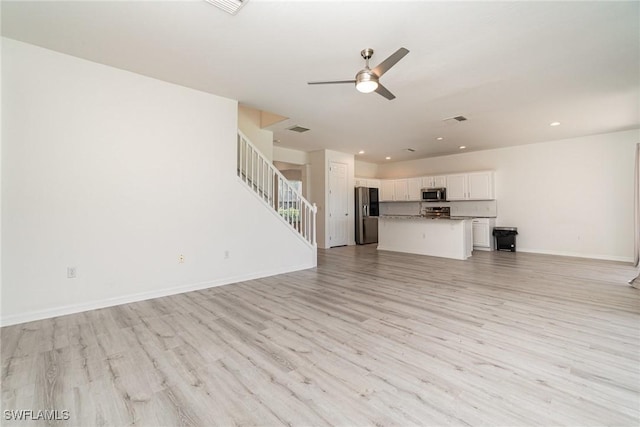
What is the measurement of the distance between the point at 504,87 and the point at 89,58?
532cm

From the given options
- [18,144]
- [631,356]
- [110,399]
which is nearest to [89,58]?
[18,144]

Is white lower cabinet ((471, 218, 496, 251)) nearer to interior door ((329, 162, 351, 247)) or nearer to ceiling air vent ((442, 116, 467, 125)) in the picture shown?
ceiling air vent ((442, 116, 467, 125))

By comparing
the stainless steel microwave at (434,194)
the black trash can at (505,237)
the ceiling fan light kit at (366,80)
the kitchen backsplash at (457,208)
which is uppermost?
the ceiling fan light kit at (366,80)

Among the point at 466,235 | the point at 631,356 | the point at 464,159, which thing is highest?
the point at 464,159

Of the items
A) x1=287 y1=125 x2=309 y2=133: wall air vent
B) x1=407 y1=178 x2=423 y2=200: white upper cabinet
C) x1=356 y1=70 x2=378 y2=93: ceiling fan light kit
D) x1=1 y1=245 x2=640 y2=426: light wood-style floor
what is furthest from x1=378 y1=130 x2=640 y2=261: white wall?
x1=356 y1=70 x2=378 y2=93: ceiling fan light kit

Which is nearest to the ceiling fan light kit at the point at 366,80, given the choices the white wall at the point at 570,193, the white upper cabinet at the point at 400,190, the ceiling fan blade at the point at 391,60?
the ceiling fan blade at the point at 391,60

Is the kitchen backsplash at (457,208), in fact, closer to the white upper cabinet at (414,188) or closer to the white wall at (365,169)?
the white upper cabinet at (414,188)

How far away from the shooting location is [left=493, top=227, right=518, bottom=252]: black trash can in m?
7.17

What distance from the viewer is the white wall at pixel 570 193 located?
601 centimetres

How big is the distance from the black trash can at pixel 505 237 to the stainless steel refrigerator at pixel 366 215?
3451mm

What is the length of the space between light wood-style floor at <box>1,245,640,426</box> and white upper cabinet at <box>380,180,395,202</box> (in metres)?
6.17

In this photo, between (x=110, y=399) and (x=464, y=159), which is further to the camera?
(x=464, y=159)

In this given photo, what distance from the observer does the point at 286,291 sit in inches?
152

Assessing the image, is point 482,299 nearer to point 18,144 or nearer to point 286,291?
point 286,291
